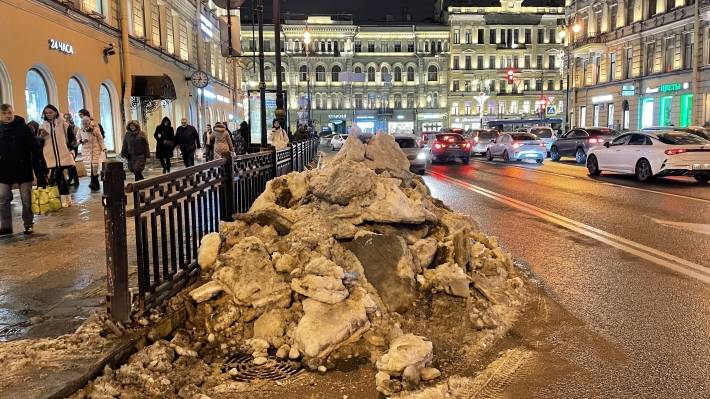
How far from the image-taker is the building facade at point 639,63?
40.8m

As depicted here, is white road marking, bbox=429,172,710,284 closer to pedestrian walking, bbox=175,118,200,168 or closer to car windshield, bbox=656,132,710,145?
car windshield, bbox=656,132,710,145

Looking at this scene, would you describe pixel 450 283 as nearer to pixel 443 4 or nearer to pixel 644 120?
pixel 644 120

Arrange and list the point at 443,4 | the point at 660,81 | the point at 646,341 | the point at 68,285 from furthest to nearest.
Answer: the point at 443,4 < the point at 660,81 < the point at 68,285 < the point at 646,341

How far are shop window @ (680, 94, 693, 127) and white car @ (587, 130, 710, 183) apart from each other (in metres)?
27.3

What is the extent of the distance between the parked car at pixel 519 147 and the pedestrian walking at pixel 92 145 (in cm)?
2057

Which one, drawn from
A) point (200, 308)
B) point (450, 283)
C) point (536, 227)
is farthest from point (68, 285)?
point (536, 227)

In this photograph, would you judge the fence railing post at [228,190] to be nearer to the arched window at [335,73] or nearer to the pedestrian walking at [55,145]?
the pedestrian walking at [55,145]

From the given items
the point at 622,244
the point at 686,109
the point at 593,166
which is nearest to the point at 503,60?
the point at 686,109

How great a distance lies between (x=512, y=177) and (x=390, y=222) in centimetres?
1465

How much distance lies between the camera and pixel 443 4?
3720 inches

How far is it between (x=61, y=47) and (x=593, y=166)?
1700 cm

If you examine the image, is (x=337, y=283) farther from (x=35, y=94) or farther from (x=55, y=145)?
(x=35, y=94)

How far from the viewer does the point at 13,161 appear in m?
7.95

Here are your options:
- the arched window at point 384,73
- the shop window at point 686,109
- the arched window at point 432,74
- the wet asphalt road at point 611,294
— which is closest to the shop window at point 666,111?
the shop window at point 686,109
